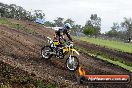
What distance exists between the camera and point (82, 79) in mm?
18984

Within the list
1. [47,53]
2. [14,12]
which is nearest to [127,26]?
[14,12]

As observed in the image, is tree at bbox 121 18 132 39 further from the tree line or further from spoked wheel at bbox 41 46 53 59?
spoked wheel at bbox 41 46 53 59

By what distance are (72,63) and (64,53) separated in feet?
3.00

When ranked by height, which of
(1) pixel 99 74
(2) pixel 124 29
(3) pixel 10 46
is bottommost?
(2) pixel 124 29

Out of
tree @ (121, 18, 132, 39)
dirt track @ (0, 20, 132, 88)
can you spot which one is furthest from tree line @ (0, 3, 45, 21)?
tree @ (121, 18, 132, 39)

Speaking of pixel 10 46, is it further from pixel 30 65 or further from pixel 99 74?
pixel 99 74

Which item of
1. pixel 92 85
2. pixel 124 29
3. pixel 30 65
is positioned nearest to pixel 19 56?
pixel 30 65

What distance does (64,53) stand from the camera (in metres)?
21.4

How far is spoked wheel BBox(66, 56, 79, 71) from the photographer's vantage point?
20703mm

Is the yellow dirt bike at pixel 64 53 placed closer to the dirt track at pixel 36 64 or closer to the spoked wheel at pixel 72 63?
the spoked wheel at pixel 72 63

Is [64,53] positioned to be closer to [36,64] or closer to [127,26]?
[36,64]

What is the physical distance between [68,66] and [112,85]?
2870 millimetres

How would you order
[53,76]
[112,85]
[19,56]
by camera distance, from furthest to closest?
[19,56]
[112,85]
[53,76]

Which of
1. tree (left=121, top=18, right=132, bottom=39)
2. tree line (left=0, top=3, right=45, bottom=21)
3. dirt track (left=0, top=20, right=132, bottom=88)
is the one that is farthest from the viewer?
tree (left=121, top=18, right=132, bottom=39)
